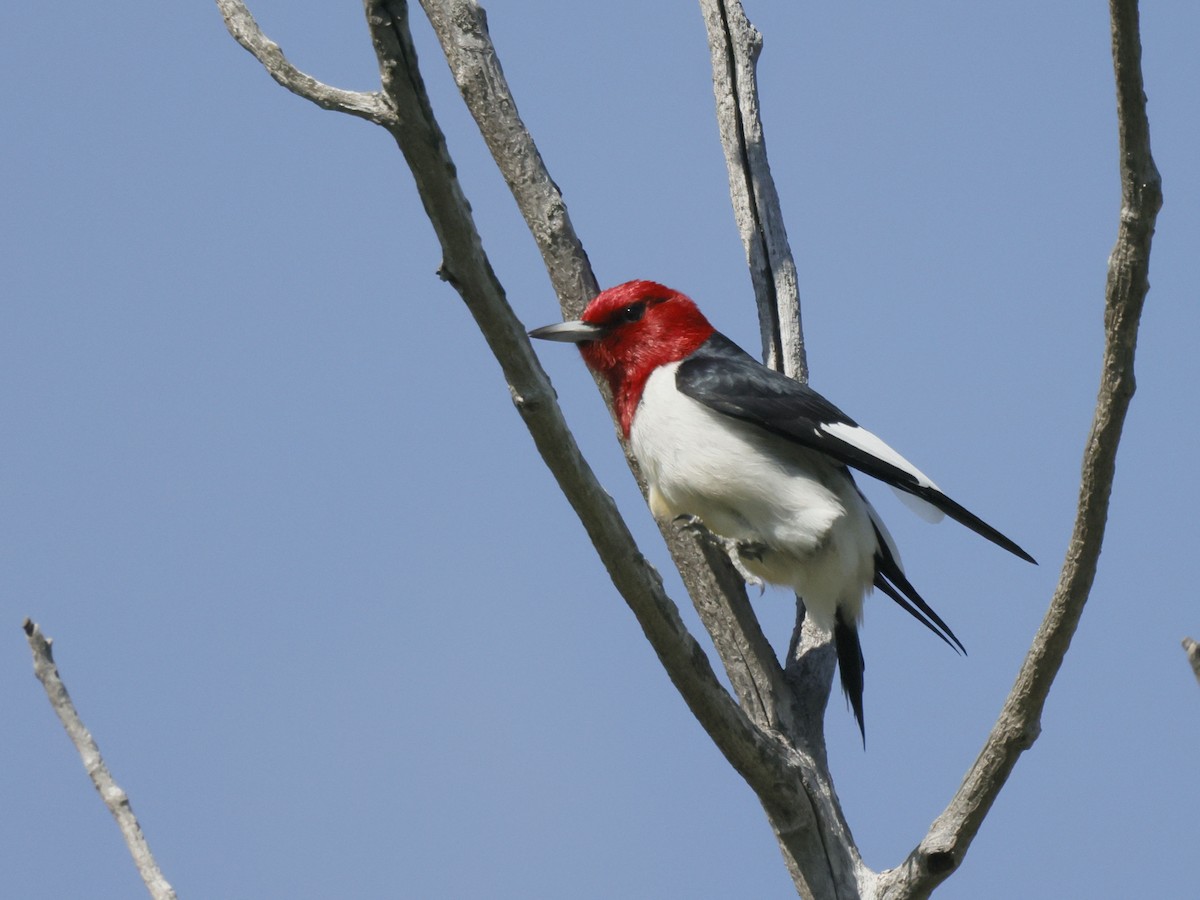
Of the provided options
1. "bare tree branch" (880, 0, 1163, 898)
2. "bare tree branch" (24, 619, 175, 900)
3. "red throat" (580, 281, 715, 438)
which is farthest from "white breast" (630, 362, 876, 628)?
"bare tree branch" (24, 619, 175, 900)

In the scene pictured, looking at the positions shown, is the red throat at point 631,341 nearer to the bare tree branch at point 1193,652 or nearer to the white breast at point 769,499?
the white breast at point 769,499

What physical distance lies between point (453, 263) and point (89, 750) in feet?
3.68

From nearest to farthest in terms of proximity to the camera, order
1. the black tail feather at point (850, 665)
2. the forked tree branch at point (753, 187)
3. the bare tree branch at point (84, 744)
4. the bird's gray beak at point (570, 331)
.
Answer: the bare tree branch at point (84, 744), the black tail feather at point (850, 665), the bird's gray beak at point (570, 331), the forked tree branch at point (753, 187)

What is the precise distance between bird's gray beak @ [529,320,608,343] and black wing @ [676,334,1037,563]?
1.04ft

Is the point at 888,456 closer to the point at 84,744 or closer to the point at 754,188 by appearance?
the point at 754,188

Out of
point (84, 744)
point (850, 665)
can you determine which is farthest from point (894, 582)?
point (84, 744)

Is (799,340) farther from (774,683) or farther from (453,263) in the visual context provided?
(453,263)

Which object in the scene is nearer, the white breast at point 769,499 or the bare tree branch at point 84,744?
the bare tree branch at point 84,744

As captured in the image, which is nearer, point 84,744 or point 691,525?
point 84,744

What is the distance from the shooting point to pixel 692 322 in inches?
195

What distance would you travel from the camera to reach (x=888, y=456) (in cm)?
423

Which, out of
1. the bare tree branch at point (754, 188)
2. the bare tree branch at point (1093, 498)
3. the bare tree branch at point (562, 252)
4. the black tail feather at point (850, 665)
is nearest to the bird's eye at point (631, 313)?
the bare tree branch at point (562, 252)

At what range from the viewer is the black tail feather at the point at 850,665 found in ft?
13.9

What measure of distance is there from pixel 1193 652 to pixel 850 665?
2.00 metres
